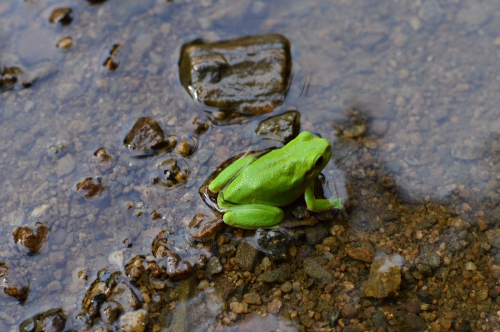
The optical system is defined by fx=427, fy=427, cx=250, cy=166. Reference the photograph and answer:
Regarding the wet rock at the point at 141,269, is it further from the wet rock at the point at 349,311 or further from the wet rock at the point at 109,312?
the wet rock at the point at 349,311

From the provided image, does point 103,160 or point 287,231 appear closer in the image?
point 287,231

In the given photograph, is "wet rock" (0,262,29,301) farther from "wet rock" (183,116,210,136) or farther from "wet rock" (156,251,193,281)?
"wet rock" (183,116,210,136)

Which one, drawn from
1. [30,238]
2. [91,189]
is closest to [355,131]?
[91,189]

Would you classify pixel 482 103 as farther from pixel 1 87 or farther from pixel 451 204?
pixel 1 87

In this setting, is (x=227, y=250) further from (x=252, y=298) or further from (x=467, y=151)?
(x=467, y=151)

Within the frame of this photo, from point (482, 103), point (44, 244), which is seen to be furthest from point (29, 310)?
point (482, 103)

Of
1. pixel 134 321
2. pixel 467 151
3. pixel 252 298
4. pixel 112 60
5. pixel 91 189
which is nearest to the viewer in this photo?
pixel 134 321
